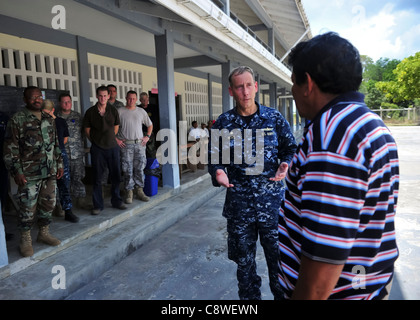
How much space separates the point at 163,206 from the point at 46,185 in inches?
86.3

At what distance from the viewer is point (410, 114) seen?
3497 cm

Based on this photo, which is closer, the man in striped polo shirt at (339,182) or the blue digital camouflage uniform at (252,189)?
the man in striped polo shirt at (339,182)

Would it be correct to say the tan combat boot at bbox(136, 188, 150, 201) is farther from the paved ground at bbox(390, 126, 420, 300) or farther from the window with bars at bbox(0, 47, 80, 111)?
the paved ground at bbox(390, 126, 420, 300)

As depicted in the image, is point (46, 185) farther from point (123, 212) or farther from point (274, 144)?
point (274, 144)

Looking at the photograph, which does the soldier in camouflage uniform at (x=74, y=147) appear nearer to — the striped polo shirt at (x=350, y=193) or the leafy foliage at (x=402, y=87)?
the striped polo shirt at (x=350, y=193)

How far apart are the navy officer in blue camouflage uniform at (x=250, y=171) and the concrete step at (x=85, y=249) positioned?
5.53ft

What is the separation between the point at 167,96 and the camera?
5977mm

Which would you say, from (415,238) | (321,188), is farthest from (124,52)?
(321,188)

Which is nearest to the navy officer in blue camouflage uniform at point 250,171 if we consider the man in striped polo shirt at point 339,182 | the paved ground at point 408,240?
the man in striped polo shirt at point 339,182

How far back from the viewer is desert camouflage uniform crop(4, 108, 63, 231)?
3.25m

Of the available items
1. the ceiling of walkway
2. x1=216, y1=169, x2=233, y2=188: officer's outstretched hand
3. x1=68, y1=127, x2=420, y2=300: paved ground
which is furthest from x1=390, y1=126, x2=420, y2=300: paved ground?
the ceiling of walkway

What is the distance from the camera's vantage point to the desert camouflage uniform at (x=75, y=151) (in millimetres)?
4758

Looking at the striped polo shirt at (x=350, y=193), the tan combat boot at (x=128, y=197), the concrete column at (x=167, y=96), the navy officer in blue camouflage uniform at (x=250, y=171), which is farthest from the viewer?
the concrete column at (x=167, y=96)

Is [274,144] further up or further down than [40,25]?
further down
